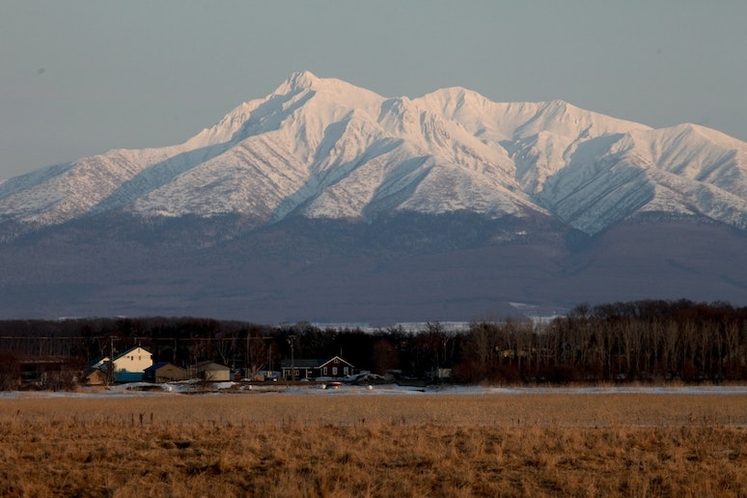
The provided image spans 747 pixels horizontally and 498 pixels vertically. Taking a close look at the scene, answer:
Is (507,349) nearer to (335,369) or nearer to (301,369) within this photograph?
(335,369)

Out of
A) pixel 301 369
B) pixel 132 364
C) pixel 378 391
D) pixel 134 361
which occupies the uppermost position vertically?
pixel 134 361

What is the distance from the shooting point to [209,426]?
3181cm

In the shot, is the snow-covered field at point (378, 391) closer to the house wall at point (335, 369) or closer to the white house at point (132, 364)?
the white house at point (132, 364)

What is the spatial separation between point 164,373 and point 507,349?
93.8ft

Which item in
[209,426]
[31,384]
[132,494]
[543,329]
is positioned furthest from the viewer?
[543,329]

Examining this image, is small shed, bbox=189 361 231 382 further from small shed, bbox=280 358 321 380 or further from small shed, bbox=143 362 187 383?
small shed, bbox=280 358 321 380

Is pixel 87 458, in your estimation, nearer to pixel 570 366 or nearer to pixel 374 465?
pixel 374 465

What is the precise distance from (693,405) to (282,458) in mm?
29152

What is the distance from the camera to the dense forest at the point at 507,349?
85188mm

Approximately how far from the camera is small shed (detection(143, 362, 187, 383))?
101m

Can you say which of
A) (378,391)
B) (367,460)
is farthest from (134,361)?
(367,460)

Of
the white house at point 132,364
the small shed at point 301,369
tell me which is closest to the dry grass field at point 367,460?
the small shed at point 301,369

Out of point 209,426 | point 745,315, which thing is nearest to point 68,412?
point 209,426

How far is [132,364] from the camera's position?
109 meters
